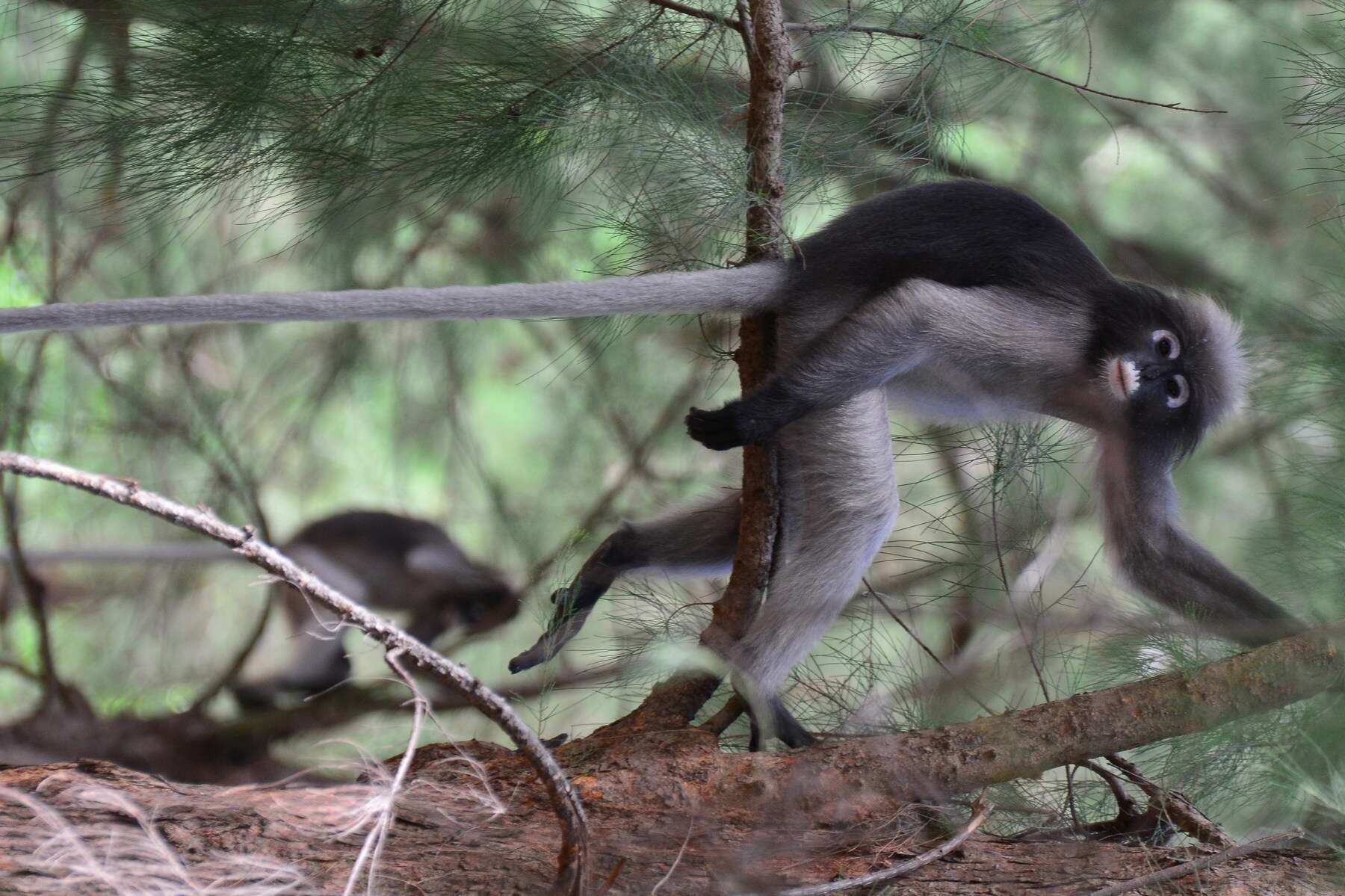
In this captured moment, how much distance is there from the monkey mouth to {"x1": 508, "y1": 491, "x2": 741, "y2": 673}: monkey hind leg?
579 millimetres

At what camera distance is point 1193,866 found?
0.99 meters

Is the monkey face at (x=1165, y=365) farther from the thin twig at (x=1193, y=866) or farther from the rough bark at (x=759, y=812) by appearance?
the thin twig at (x=1193, y=866)

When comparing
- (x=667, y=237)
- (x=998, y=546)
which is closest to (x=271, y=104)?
(x=667, y=237)

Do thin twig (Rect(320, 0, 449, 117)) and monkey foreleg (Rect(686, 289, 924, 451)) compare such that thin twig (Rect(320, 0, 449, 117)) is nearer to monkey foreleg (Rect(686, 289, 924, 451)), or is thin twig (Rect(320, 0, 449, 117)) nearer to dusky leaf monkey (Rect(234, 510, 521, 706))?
monkey foreleg (Rect(686, 289, 924, 451))

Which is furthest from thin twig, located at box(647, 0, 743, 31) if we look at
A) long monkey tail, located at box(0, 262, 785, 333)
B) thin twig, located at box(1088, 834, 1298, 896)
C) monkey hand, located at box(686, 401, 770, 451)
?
thin twig, located at box(1088, 834, 1298, 896)

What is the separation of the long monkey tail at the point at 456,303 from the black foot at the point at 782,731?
0.54 meters

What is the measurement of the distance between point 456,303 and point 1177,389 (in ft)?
3.38

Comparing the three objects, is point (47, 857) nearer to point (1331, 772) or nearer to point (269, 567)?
point (269, 567)

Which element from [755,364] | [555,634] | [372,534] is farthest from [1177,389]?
[372,534]

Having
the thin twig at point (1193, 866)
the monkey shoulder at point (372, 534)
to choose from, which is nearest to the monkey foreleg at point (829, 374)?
the thin twig at point (1193, 866)

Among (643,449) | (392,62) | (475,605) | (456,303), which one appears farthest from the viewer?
(475,605)

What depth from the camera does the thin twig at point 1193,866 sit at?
98 centimetres

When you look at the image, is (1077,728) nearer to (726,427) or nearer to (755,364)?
(726,427)

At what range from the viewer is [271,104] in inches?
59.7
